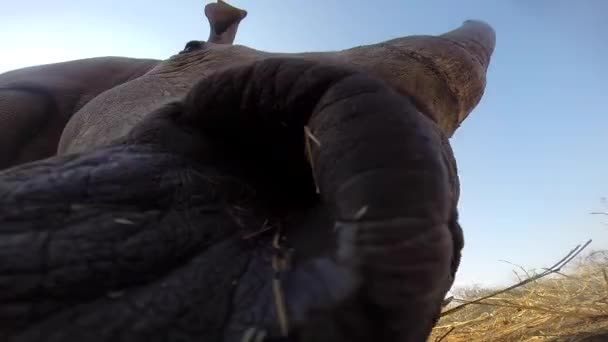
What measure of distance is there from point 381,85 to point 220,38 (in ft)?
9.25

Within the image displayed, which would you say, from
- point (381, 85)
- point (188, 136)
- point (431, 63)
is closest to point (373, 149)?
point (381, 85)

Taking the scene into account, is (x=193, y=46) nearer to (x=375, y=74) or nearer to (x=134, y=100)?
(x=134, y=100)

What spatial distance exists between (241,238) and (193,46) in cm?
188

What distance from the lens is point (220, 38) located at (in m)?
3.67

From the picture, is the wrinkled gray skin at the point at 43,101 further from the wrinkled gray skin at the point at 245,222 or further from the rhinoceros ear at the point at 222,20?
the wrinkled gray skin at the point at 245,222

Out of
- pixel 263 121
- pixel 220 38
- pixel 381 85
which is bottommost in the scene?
pixel 220 38

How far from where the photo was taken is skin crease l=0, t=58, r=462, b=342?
85cm

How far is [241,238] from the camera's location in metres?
1.01

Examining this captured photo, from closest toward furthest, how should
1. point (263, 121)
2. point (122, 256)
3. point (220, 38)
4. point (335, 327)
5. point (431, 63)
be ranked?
1. point (335, 327)
2. point (122, 256)
3. point (263, 121)
4. point (431, 63)
5. point (220, 38)

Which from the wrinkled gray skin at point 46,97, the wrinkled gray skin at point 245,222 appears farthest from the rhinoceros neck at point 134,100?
the wrinkled gray skin at point 46,97

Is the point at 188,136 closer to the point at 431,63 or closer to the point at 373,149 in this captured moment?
the point at 373,149

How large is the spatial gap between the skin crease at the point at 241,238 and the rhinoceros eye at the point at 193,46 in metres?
1.63

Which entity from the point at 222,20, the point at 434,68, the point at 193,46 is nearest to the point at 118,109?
the point at 193,46

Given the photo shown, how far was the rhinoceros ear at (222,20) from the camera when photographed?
11.9 feet
